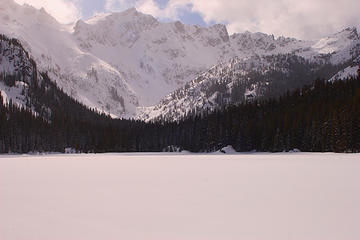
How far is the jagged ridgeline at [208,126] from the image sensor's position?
62125 mm

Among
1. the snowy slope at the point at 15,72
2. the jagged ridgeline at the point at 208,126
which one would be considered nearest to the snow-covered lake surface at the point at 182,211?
the jagged ridgeline at the point at 208,126

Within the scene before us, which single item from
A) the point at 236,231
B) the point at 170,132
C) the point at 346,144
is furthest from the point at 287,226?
the point at 170,132

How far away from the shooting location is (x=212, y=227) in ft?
30.0

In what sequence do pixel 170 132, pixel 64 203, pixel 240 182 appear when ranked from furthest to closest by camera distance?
pixel 170 132
pixel 240 182
pixel 64 203

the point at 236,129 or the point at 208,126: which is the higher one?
the point at 208,126

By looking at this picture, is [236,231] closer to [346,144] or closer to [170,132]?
[346,144]

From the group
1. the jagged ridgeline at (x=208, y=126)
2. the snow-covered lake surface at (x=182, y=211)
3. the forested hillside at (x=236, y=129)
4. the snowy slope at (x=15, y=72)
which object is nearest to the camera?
the snow-covered lake surface at (x=182, y=211)

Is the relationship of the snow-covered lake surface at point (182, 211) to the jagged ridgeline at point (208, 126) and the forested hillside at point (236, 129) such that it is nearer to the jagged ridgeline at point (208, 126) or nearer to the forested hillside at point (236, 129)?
the forested hillside at point (236, 129)

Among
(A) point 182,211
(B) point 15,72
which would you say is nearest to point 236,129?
(A) point 182,211

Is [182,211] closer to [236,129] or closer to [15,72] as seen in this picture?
[236,129]

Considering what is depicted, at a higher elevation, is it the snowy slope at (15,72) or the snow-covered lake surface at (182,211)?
the snowy slope at (15,72)

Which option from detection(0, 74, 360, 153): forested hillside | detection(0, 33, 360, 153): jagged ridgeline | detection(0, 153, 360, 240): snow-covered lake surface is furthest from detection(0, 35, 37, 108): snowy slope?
detection(0, 153, 360, 240): snow-covered lake surface

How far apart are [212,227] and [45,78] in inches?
8728

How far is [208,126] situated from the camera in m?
105
